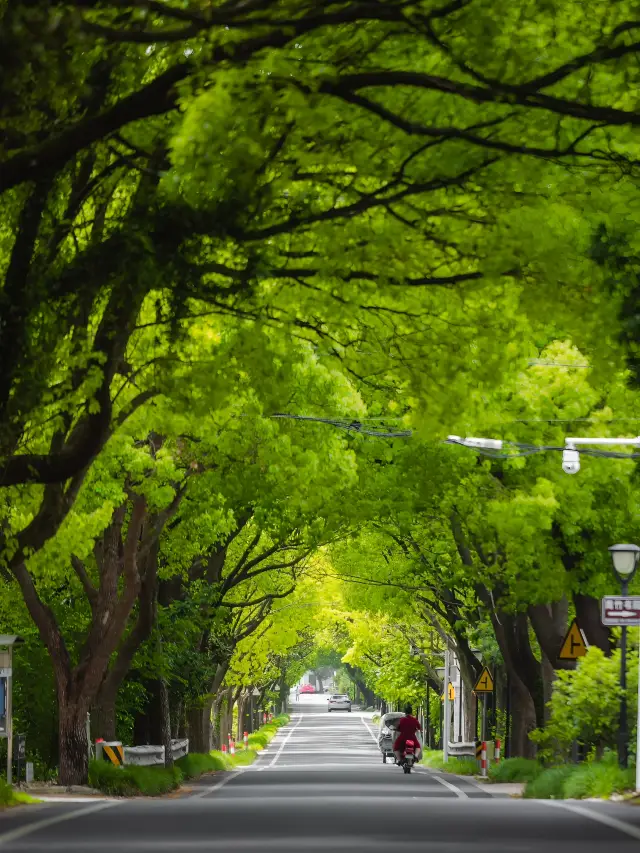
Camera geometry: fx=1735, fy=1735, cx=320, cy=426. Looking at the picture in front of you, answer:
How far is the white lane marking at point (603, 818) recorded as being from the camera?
13875 mm

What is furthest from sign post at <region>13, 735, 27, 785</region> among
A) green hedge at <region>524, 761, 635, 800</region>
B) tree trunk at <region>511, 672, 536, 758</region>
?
tree trunk at <region>511, 672, 536, 758</region>

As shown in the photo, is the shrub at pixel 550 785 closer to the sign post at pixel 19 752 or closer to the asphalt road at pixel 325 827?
the asphalt road at pixel 325 827

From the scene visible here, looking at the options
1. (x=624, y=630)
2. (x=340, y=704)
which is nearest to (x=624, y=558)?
(x=624, y=630)

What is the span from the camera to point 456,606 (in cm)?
4884

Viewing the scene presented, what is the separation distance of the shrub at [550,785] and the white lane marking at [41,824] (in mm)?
9317

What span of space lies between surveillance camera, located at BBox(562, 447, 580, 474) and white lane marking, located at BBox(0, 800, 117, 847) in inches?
413

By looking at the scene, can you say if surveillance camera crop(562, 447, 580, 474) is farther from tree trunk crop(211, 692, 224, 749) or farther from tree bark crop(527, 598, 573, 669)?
tree trunk crop(211, 692, 224, 749)

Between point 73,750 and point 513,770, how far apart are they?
11791 millimetres

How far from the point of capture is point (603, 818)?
15711mm

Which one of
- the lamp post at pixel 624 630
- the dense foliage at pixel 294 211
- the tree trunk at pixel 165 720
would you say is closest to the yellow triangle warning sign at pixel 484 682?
the tree trunk at pixel 165 720

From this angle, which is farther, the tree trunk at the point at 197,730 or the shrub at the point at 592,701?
the tree trunk at the point at 197,730

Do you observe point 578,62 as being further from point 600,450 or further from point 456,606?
point 456,606

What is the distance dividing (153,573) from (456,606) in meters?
18.2

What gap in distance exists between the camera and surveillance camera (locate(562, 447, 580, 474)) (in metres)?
26.7
